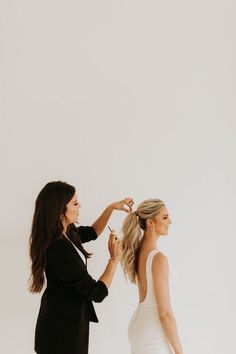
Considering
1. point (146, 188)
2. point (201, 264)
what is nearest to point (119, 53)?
point (146, 188)

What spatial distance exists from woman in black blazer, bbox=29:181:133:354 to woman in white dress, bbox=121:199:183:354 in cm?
11

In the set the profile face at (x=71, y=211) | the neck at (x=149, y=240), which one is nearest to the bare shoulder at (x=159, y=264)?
the neck at (x=149, y=240)

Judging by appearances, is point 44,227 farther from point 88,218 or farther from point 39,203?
point 88,218

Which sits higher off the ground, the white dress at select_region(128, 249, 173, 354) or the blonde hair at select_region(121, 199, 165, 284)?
the blonde hair at select_region(121, 199, 165, 284)

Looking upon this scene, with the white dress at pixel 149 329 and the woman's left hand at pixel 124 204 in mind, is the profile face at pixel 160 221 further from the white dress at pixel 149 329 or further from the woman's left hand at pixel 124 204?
the woman's left hand at pixel 124 204

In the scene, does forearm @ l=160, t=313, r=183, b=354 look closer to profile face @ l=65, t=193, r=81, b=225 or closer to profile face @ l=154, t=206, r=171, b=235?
profile face @ l=154, t=206, r=171, b=235

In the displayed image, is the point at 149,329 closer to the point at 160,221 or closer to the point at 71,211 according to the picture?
the point at 160,221

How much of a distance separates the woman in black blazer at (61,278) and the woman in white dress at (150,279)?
0.37ft

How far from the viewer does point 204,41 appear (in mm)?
3070

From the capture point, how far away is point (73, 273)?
2.03 meters

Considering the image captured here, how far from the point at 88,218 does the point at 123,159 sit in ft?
1.46

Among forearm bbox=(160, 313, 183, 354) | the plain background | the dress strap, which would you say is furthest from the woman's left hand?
forearm bbox=(160, 313, 183, 354)

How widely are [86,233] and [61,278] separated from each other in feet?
1.52

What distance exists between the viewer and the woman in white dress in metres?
2.06
